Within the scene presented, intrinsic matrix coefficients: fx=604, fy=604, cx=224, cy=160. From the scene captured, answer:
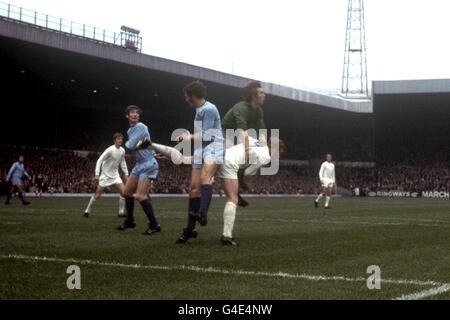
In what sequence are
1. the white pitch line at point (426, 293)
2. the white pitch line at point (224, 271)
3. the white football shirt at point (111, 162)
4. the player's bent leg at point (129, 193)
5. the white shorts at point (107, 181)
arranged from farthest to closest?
the white shorts at point (107, 181), the white football shirt at point (111, 162), the player's bent leg at point (129, 193), the white pitch line at point (224, 271), the white pitch line at point (426, 293)

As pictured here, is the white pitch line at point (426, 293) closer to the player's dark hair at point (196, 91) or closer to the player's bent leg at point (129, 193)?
the player's dark hair at point (196, 91)

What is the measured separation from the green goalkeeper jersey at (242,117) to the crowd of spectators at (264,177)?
67.9ft

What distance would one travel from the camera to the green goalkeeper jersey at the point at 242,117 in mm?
8398

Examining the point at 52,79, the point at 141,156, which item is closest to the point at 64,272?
the point at 141,156

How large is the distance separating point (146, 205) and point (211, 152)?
8.15 ft

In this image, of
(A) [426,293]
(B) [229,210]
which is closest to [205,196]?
(B) [229,210]

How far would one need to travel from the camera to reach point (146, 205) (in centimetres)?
1001

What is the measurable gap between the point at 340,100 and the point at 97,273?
5113cm

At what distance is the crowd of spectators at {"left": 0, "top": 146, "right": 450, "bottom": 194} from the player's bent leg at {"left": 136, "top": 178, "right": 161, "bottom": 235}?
19.2 metres

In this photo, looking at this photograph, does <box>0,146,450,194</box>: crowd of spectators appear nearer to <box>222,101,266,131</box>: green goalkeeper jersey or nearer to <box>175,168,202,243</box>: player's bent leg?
<box>222,101,266,131</box>: green goalkeeper jersey

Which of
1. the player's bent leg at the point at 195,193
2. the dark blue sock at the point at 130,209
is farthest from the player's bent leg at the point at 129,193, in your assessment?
the player's bent leg at the point at 195,193

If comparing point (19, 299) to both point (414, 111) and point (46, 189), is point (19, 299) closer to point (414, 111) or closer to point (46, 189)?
point (46, 189)

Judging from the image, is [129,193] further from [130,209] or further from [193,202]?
[193,202]

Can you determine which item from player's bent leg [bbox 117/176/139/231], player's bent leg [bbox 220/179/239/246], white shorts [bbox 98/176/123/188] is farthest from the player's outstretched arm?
white shorts [bbox 98/176/123/188]
